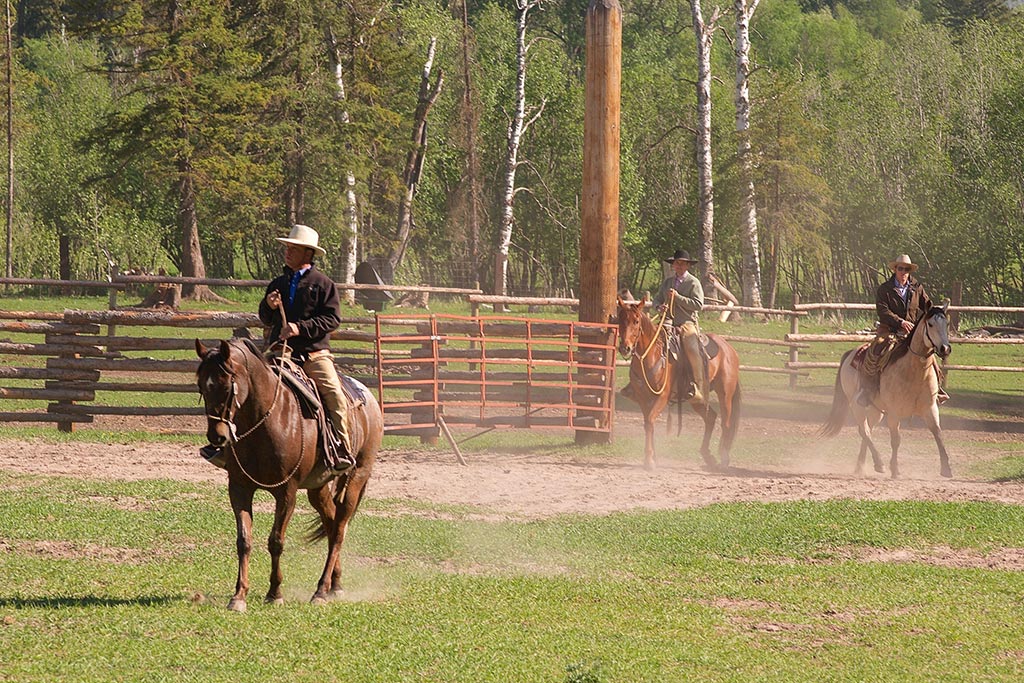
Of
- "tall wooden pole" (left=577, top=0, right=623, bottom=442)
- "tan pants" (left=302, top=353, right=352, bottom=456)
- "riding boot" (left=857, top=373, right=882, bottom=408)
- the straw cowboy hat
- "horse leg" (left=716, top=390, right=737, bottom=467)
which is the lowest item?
"horse leg" (left=716, top=390, right=737, bottom=467)

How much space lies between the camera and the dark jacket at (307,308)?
9305mm

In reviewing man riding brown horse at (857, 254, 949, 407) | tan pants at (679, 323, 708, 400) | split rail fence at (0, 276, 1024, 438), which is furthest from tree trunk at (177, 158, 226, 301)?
man riding brown horse at (857, 254, 949, 407)

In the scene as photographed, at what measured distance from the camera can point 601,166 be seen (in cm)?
1925

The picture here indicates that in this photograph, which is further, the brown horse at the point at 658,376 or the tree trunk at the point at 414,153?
the tree trunk at the point at 414,153

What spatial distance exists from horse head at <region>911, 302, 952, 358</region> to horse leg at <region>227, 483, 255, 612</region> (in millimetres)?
9644

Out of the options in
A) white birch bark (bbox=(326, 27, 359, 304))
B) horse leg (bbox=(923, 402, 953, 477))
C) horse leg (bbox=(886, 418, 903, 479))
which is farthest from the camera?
white birch bark (bbox=(326, 27, 359, 304))

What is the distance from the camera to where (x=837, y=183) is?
5153 cm

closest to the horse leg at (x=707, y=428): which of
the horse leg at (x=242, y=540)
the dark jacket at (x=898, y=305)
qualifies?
the dark jacket at (x=898, y=305)

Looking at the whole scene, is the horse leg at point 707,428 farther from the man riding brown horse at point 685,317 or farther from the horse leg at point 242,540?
the horse leg at point 242,540

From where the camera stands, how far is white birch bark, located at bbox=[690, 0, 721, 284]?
35.4 m

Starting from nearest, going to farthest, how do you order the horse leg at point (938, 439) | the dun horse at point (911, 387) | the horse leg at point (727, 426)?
the dun horse at point (911, 387), the horse leg at point (938, 439), the horse leg at point (727, 426)

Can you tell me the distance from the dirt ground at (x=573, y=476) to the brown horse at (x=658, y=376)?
0.42m

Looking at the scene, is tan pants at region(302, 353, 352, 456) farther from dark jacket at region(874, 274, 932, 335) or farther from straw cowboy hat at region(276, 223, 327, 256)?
dark jacket at region(874, 274, 932, 335)

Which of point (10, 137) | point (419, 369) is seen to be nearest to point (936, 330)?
point (419, 369)
